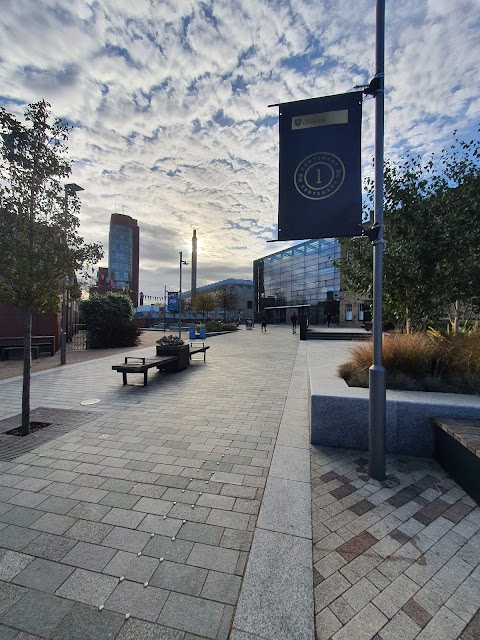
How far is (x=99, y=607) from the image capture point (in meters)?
1.87

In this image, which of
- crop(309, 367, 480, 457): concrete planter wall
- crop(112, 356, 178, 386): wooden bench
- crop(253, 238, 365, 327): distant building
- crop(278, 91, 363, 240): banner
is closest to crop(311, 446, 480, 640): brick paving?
crop(309, 367, 480, 457): concrete planter wall

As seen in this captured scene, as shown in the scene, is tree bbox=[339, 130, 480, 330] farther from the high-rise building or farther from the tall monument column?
the high-rise building

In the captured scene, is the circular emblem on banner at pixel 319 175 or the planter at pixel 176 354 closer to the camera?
the circular emblem on banner at pixel 319 175

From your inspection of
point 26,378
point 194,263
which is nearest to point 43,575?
point 26,378

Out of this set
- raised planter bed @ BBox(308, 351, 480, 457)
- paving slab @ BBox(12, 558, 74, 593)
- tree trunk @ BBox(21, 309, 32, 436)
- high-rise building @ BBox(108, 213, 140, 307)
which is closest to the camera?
paving slab @ BBox(12, 558, 74, 593)

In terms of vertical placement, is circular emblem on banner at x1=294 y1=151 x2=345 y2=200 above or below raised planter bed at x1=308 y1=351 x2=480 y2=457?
above

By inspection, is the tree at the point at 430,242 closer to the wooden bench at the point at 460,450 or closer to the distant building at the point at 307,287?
the wooden bench at the point at 460,450

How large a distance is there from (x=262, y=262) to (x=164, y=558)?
63.5 meters

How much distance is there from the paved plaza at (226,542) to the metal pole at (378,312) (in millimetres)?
333

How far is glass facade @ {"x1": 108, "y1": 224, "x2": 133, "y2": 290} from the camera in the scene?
308ft

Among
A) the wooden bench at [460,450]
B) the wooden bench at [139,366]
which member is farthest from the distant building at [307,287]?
the wooden bench at [460,450]

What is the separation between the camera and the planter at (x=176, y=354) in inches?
379

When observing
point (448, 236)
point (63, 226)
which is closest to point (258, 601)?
point (63, 226)

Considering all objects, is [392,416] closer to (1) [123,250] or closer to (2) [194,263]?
(2) [194,263]
